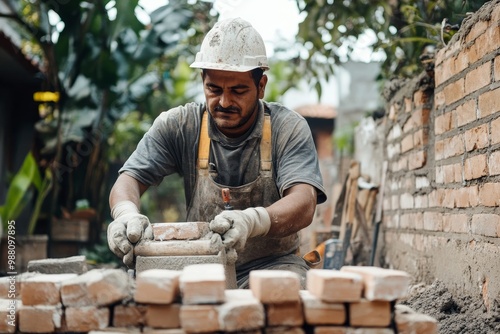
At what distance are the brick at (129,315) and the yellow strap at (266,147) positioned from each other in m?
1.47

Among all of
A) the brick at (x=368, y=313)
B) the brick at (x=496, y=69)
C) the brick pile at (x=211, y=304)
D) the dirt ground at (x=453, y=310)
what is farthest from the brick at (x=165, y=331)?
the brick at (x=496, y=69)

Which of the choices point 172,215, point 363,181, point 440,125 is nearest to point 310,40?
point 363,181

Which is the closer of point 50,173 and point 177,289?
point 177,289

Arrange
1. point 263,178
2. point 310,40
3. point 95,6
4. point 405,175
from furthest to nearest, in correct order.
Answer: point 95,6
point 310,40
point 405,175
point 263,178

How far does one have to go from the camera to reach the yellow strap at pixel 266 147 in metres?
3.52

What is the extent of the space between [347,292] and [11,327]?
3.94 ft

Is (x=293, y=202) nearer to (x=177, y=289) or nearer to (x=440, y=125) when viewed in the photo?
(x=177, y=289)

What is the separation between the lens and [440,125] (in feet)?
13.5

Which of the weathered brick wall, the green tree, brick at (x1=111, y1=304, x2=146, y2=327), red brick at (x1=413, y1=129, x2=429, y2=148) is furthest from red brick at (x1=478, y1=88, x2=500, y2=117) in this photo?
the green tree

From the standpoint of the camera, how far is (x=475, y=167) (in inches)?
135

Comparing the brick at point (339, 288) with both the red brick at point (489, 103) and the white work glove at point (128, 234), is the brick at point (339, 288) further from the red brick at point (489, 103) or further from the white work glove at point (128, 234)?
the red brick at point (489, 103)

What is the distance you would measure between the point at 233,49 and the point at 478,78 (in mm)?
1342

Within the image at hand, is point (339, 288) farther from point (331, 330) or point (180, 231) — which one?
point (180, 231)

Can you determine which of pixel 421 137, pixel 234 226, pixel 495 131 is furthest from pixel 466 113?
pixel 234 226
